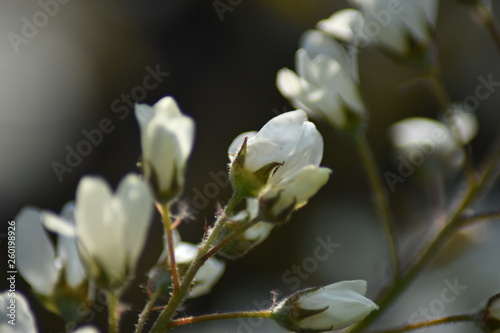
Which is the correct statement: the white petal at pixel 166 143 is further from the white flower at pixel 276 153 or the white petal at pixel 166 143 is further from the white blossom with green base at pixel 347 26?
the white blossom with green base at pixel 347 26

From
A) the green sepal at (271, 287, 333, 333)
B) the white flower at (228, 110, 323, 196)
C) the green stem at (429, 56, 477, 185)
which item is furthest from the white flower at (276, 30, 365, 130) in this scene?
the green sepal at (271, 287, 333, 333)

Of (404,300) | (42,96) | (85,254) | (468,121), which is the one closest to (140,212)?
(85,254)

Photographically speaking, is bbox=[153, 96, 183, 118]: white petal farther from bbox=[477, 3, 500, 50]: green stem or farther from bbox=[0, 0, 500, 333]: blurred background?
bbox=[0, 0, 500, 333]: blurred background

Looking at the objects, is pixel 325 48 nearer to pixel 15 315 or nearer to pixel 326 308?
pixel 326 308

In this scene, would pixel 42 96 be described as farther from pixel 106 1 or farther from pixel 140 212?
→ pixel 140 212

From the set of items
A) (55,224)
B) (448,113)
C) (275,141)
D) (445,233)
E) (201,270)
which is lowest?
(445,233)

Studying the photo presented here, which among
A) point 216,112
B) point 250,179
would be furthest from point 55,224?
point 216,112

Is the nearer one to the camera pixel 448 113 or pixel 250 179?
pixel 250 179

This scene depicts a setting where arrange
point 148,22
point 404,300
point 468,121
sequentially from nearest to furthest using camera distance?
point 468,121, point 404,300, point 148,22
